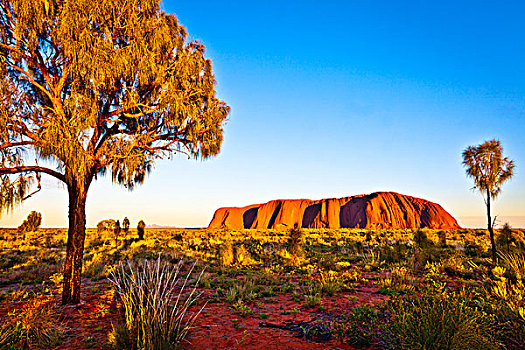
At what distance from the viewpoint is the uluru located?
86938 millimetres

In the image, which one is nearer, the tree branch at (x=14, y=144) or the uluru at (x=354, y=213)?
the tree branch at (x=14, y=144)

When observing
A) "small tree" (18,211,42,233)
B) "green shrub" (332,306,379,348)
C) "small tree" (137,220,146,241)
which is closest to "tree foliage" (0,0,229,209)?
"green shrub" (332,306,379,348)

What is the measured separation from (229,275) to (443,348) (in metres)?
9.50

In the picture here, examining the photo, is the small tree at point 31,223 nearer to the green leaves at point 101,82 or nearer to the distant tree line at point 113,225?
the distant tree line at point 113,225

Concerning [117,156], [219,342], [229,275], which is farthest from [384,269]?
[117,156]

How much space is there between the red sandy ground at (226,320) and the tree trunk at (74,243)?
40 centimetres

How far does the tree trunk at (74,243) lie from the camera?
7.21 meters

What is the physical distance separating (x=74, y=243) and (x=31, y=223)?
45.1 metres

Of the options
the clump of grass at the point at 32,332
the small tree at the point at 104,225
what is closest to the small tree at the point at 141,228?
the small tree at the point at 104,225

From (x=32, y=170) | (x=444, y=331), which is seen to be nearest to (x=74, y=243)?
(x=32, y=170)

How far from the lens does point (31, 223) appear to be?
41.3m

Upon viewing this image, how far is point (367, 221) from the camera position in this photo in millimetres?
87562

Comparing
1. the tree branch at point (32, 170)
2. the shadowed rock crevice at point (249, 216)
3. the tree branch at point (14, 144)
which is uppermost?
the tree branch at point (14, 144)

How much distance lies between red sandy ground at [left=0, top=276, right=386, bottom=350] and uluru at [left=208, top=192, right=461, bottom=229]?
231ft
